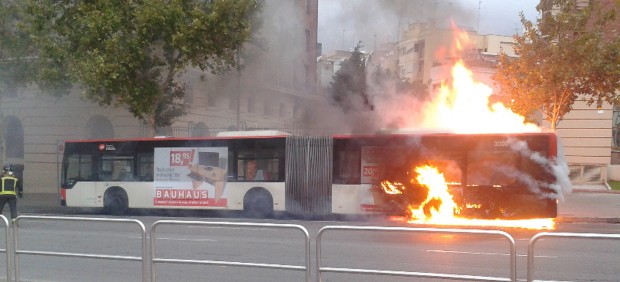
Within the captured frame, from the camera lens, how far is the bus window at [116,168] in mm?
20047

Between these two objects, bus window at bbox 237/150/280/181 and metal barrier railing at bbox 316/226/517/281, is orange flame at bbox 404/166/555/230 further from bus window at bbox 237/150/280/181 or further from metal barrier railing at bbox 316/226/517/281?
metal barrier railing at bbox 316/226/517/281

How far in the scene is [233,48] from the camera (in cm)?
2166

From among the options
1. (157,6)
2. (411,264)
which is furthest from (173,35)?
(411,264)

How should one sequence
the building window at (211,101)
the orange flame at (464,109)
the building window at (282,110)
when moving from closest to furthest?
the orange flame at (464,109), the building window at (282,110), the building window at (211,101)

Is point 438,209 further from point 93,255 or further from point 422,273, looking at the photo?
point 93,255

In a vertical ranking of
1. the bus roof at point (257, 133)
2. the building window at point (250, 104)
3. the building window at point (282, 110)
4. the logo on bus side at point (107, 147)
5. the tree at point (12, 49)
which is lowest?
the logo on bus side at point (107, 147)

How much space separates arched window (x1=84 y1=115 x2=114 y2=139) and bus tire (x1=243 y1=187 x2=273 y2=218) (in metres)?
11.4

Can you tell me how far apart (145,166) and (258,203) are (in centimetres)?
414

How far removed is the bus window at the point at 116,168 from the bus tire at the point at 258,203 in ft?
14.0

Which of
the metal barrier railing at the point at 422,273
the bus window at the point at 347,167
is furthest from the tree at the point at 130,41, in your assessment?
the metal barrier railing at the point at 422,273

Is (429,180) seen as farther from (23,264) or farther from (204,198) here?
(23,264)

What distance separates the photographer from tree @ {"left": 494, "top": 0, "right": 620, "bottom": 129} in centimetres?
1939

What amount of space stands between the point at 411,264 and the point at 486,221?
7.79 metres

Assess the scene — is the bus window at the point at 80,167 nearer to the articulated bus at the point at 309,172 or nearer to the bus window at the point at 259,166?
the articulated bus at the point at 309,172
